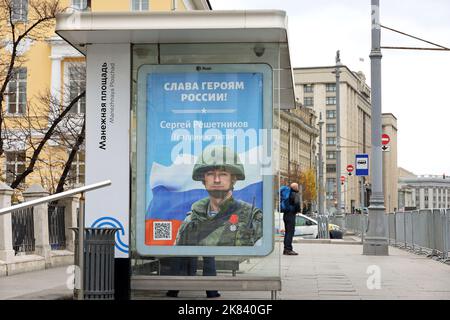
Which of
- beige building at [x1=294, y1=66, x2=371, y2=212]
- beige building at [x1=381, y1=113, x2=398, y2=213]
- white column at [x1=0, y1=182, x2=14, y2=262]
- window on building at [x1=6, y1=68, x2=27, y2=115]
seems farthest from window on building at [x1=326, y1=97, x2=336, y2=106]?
white column at [x1=0, y1=182, x2=14, y2=262]

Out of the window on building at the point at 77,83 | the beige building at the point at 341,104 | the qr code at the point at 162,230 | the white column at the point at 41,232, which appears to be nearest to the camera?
the qr code at the point at 162,230

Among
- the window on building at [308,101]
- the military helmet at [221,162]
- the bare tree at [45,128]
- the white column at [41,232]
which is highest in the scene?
the window on building at [308,101]

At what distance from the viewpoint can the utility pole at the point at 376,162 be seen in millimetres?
19781

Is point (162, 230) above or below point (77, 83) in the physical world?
below

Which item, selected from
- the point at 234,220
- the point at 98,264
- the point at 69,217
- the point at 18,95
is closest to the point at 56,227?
the point at 69,217

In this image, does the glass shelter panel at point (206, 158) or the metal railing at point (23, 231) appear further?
the metal railing at point (23, 231)

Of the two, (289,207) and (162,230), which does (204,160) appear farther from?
(289,207)

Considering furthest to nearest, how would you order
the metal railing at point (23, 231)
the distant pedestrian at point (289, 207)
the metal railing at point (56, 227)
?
the distant pedestrian at point (289, 207) → the metal railing at point (56, 227) → the metal railing at point (23, 231)

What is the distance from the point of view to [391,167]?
532ft

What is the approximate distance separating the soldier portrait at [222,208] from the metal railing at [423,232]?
360 inches

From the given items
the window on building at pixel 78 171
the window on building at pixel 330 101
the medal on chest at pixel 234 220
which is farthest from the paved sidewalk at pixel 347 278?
the window on building at pixel 330 101

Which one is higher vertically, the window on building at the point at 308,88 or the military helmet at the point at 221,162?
the window on building at the point at 308,88

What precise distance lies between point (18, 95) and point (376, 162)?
80.5 ft

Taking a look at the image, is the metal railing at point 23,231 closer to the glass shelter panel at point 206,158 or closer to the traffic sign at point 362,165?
the glass shelter panel at point 206,158
